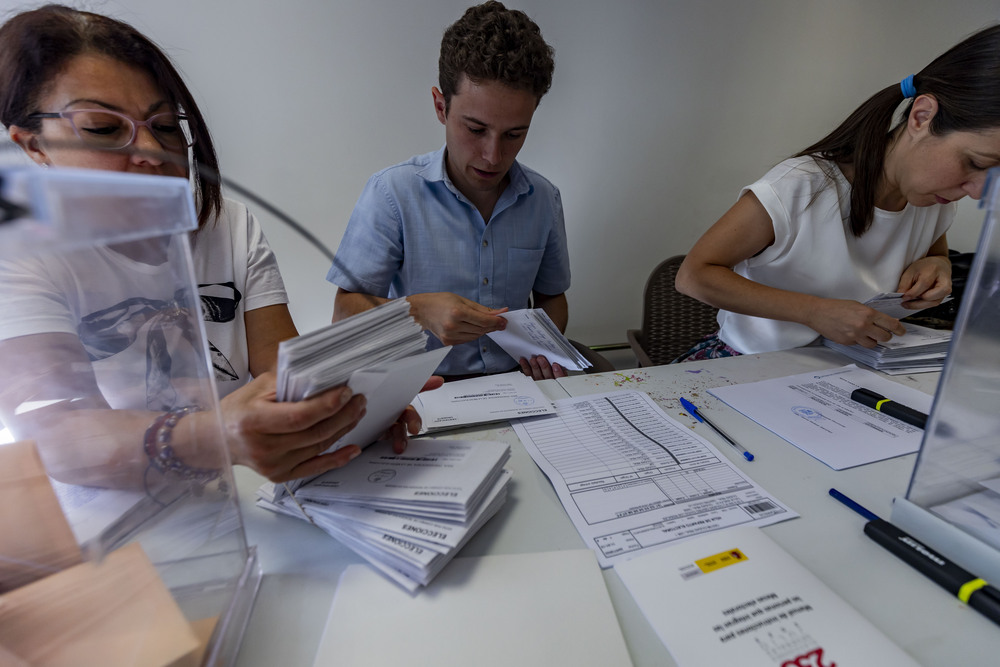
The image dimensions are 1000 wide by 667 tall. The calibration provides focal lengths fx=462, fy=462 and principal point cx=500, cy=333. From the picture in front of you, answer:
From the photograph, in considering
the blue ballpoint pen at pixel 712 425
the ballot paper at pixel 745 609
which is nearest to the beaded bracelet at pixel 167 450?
the ballot paper at pixel 745 609

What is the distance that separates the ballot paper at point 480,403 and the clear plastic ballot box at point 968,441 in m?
0.49

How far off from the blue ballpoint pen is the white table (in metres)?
0.01

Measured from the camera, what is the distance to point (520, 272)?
54.7 inches

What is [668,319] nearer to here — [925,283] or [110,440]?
[925,283]

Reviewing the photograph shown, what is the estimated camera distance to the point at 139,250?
401 mm

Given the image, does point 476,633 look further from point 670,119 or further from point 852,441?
point 670,119

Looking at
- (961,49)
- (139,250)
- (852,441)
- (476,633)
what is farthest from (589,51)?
(476,633)

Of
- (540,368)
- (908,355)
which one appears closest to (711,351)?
(908,355)

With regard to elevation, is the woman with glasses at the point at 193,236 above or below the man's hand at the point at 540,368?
above

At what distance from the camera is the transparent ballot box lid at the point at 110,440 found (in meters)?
0.30

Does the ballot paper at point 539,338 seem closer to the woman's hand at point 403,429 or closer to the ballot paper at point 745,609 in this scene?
the woman's hand at point 403,429

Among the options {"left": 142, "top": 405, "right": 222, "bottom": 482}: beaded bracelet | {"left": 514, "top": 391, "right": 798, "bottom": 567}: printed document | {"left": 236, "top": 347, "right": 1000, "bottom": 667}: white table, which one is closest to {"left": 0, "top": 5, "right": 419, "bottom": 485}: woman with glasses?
{"left": 142, "top": 405, "right": 222, "bottom": 482}: beaded bracelet

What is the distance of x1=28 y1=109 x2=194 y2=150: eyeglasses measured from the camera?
657 millimetres

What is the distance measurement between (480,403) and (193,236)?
0.61 meters
